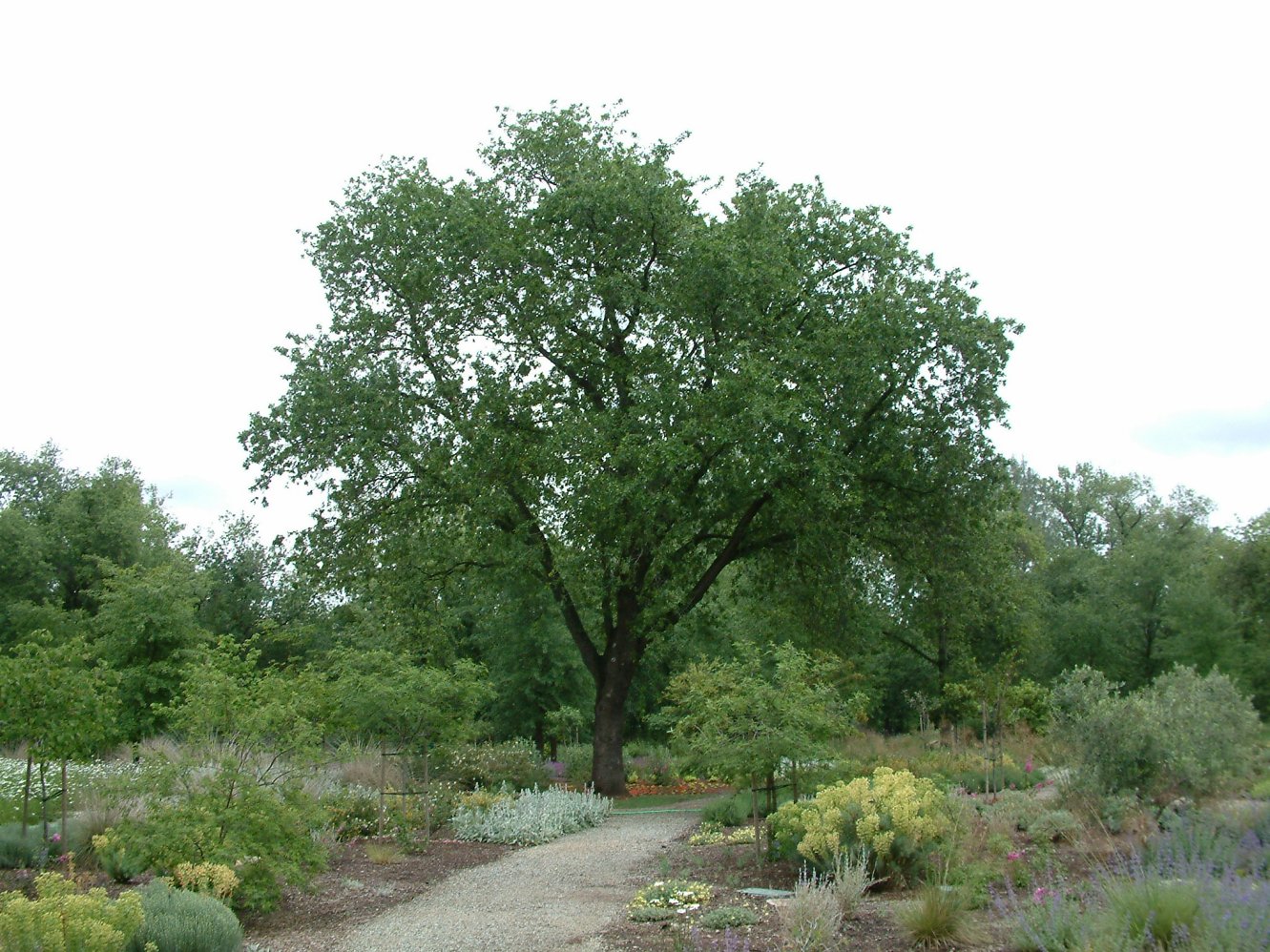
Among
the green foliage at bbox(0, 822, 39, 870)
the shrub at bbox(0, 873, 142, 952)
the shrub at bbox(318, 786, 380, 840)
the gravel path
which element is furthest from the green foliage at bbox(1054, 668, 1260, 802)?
the green foliage at bbox(0, 822, 39, 870)

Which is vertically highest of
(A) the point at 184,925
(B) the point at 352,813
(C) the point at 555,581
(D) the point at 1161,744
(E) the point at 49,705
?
(C) the point at 555,581

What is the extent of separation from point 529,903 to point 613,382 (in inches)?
441

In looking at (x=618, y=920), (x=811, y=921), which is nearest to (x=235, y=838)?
(x=618, y=920)

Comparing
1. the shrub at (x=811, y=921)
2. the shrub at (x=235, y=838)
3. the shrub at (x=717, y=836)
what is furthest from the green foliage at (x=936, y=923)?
the shrub at (x=717, y=836)

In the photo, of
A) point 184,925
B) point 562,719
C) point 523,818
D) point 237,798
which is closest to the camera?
point 184,925

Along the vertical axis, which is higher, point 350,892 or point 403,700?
point 403,700

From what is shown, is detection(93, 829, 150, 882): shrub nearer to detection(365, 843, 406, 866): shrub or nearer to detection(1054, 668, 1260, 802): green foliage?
detection(365, 843, 406, 866): shrub

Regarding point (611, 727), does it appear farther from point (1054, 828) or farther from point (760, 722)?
point (1054, 828)

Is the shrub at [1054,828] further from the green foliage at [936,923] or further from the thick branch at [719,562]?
the thick branch at [719,562]

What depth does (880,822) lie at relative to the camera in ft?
29.5

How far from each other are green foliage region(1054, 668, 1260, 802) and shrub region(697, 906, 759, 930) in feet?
15.3

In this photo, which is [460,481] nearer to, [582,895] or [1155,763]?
[582,895]

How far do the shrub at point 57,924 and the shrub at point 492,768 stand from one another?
11.3m

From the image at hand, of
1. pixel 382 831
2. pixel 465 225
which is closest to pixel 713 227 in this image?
pixel 465 225
